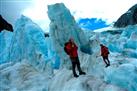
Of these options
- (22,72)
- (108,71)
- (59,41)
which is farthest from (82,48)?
(22,72)

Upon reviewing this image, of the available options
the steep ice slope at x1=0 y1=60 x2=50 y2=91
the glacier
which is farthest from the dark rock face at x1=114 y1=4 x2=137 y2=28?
the steep ice slope at x1=0 y1=60 x2=50 y2=91

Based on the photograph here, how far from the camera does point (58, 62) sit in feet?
91.6

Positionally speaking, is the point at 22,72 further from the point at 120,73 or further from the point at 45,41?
the point at 45,41

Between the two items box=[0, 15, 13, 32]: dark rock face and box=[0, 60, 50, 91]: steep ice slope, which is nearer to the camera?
box=[0, 60, 50, 91]: steep ice slope

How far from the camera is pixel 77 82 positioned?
366 inches

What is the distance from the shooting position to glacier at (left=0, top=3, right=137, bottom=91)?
10.5 metres

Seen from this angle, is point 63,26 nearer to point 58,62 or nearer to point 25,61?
point 58,62

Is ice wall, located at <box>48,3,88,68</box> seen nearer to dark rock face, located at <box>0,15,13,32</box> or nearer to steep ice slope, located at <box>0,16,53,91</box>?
steep ice slope, located at <box>0,16,53,91</box>

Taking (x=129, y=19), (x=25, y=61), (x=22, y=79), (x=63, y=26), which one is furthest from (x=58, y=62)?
(x=129, y=19)

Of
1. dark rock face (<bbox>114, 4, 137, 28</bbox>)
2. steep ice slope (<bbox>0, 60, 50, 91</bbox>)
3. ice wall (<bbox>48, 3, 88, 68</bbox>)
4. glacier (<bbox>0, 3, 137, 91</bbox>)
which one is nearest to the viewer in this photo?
glacier (<bbox>0, 3, 137, 91</bbox>)

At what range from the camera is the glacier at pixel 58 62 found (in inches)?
413

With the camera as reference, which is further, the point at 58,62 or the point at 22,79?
the point at 58,62


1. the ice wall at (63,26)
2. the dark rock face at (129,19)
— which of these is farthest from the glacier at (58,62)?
the dark rock face at (129,19)

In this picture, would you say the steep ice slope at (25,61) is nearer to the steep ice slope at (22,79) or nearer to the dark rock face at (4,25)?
the steep ice slope at (22,79)
